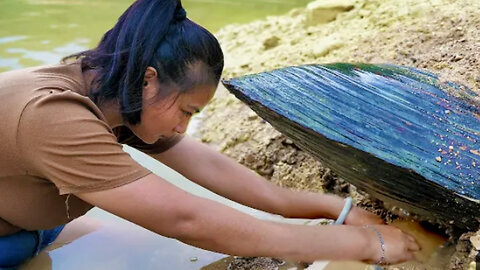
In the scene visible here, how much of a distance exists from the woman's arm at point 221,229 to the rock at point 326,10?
102 inches

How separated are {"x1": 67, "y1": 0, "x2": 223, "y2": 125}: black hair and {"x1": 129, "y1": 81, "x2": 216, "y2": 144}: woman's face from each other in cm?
2

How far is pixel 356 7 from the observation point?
388cm

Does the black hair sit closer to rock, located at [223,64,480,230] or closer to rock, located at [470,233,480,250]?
rock, located at [223,64,480,230]

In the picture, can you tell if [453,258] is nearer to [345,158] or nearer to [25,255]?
[345,158]

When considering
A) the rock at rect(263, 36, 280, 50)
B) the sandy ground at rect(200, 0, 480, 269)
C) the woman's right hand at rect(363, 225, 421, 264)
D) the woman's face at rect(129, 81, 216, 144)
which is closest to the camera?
the woman's face at rect(129, 81, 216, 144)

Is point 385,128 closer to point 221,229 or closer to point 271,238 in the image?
point 271,238

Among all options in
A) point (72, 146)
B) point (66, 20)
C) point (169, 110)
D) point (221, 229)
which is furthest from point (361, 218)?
point (66, 20)

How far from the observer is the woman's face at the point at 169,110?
1502 mm

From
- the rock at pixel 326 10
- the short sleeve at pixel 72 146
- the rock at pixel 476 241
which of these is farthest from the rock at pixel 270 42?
the short sleeve at pixel 72 146

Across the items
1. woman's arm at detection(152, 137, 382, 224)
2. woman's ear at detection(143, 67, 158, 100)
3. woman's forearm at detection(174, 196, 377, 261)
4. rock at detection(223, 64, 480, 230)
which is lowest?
woman's arm at detection(152, 137, 382, 224)

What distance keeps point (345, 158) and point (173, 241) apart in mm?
836

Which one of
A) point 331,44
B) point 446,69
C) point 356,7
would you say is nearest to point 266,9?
point 356,7

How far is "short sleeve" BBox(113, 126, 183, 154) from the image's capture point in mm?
1899

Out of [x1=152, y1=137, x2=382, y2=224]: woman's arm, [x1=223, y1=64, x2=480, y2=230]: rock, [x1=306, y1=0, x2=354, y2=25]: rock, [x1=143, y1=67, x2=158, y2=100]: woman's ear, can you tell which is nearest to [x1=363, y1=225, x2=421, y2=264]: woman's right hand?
[x1=223, y1=64, x2=480, y2=230]: rock
